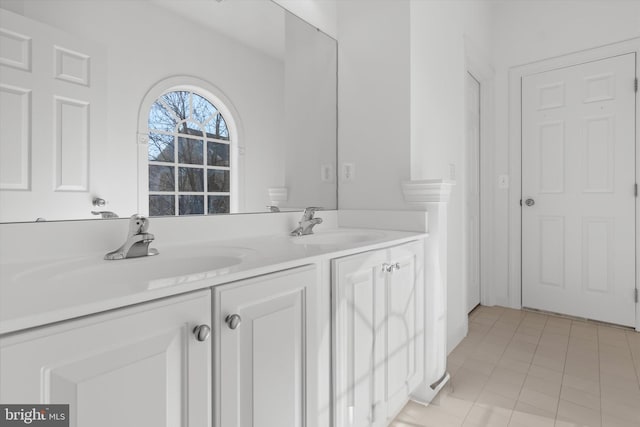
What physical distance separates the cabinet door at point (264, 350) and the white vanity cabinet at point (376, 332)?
0.55 ft

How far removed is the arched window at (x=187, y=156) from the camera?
1194 millimetres

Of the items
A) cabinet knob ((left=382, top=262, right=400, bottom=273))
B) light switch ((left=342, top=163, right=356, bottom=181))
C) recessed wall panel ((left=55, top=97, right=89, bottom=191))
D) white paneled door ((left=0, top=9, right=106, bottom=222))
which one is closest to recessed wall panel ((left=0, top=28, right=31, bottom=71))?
white paneled door ((left=0, top=9, right=106, bottom=222))

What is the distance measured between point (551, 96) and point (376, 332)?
8.66 ft

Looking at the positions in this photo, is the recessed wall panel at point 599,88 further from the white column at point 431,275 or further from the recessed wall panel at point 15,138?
the recessed wall panel at point 15,138

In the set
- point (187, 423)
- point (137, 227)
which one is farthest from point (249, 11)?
point (187, 423)

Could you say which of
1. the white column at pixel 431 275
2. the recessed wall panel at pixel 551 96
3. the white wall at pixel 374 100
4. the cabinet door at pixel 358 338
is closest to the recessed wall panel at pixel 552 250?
the recessed wall panel at pixel 551 96

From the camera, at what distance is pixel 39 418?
501 mm

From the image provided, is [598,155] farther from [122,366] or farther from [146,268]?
[122,366]

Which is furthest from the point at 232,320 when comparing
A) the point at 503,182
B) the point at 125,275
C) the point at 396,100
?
the point at 503,182

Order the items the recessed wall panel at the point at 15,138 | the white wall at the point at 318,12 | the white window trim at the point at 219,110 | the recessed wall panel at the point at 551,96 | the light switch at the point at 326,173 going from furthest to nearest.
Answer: the recessed wall panel at the point at 551,96 < the light switch at the point at 326,173 < the white wall at the point at 318,12 < the white window trim at the point at 219,110 < the recessed wall panel at the point at 15,138

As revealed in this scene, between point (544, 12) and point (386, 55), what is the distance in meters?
1.92

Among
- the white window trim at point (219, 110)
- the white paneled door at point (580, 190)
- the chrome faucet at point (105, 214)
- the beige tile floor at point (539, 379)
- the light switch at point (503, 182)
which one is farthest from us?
the light switch at point (503, 182)

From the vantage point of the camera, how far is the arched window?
1.19 metres

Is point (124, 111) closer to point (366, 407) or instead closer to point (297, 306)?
point (297, 306)
